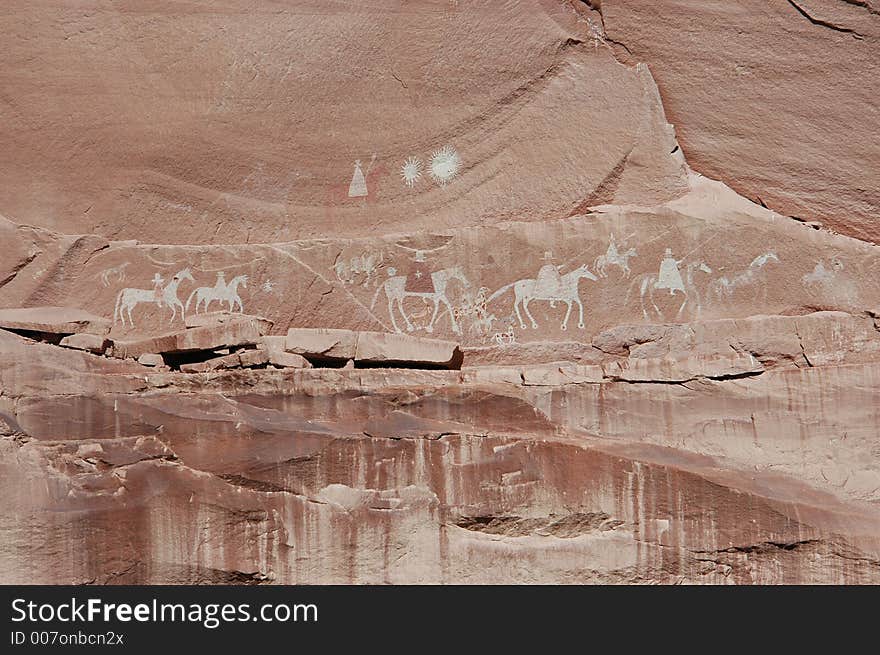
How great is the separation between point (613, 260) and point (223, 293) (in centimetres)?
348

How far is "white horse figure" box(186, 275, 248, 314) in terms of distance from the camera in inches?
432

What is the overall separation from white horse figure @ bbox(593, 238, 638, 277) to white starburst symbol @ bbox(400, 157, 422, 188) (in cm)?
186

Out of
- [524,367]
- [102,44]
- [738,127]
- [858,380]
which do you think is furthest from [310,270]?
[858,380]

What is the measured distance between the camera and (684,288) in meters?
10.6

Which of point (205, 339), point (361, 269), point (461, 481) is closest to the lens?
point (461, 481)

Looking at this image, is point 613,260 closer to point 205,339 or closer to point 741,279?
point 741,279

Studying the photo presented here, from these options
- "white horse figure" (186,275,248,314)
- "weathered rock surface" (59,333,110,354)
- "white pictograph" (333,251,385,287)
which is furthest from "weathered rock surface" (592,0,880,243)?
"weathered rock surface" (59,333,110,354)

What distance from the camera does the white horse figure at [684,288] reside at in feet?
34.8

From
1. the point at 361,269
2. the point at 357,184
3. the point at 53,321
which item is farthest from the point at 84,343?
the point at 357,184

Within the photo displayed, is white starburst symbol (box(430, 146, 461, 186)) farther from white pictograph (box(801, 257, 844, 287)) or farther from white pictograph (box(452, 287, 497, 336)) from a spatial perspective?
white pictograph (box(801, 257, 844, 287))

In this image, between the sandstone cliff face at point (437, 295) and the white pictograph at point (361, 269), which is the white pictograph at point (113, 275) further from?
the white pictograph at point (361, 269)

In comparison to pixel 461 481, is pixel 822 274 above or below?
above

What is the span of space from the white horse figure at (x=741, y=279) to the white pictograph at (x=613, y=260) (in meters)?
0.76

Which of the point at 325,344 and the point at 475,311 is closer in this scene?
the point at 325,344
